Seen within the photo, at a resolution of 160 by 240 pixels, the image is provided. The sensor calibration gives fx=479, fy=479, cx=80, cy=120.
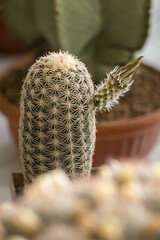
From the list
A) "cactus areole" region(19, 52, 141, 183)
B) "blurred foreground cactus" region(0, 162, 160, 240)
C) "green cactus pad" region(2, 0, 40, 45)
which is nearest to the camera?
"blurred foreground cactus" region(0, 162, 160, 240)

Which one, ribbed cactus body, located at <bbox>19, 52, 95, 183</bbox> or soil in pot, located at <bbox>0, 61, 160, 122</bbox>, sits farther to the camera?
soil in pot, located at <bbox>0, 61, 160, 122</bbox>

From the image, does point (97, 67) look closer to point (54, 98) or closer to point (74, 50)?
point (74, 50)

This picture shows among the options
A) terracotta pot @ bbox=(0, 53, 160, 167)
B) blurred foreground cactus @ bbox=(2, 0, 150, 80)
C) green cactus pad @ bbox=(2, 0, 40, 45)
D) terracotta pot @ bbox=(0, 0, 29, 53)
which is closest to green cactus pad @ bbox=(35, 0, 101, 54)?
blurred foreground cactus @ bbox=(2, 0, 150, 80)

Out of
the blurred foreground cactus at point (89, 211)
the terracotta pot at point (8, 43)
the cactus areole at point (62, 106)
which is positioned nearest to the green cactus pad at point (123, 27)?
the cactus areole at point (62, 106)

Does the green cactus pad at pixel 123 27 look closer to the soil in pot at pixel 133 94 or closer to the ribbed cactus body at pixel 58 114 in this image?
the soil in pot at pixel 133 94

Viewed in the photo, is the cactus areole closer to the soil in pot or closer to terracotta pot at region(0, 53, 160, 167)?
terracotta pot at region(0, 53, 160, 167)

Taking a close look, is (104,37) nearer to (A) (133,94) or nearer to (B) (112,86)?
(A) (133,94)

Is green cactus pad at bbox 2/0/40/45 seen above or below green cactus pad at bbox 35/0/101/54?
above
